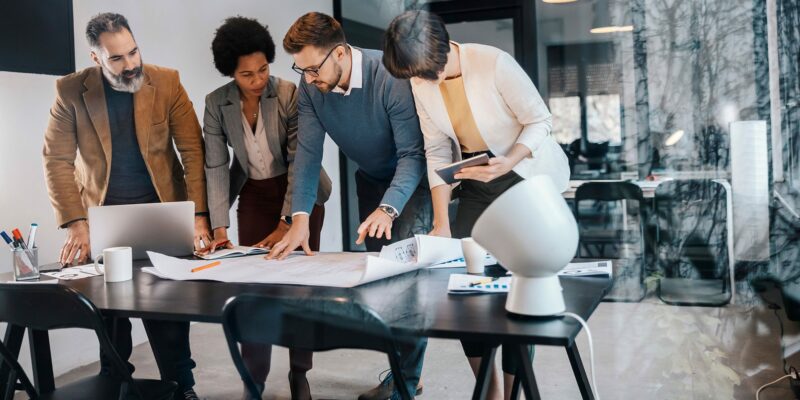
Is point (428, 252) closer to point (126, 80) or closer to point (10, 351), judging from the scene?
point (10, 351)

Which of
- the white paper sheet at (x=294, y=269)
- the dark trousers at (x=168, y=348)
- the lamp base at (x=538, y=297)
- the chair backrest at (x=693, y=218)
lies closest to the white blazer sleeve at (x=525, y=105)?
the chair backrest at (x=693, y=218)

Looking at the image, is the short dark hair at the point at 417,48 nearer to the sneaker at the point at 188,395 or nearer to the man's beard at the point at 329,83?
the man's beard at the point at 329,83

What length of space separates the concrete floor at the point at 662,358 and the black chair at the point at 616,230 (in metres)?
0.08

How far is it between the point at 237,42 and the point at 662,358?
192 centimetres

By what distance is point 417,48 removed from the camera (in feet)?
6.95

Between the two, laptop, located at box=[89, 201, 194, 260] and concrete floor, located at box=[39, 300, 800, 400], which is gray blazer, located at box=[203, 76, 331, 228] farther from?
concrete floor, located at box=[39, 300, 800, 400]

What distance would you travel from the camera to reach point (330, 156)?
2564mm

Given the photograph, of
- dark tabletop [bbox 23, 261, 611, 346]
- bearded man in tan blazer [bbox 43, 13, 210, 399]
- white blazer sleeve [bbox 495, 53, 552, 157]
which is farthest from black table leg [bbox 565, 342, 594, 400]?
bearded man in tan blazer [bbox 43, 13, 210, 399]

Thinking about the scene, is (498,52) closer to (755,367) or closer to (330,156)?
(330,156)

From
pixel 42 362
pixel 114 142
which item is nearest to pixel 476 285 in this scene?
pixel 42 362

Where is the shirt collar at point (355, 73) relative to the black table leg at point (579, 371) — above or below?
above

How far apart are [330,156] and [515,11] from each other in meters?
0.83

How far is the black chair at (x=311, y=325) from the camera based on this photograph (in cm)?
126

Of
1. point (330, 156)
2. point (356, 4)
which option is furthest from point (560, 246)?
point (356, 4)
